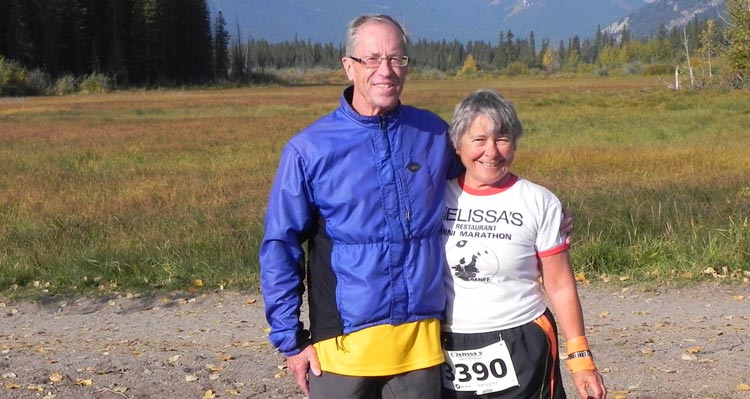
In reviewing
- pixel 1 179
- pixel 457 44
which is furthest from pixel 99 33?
pixel 457 44

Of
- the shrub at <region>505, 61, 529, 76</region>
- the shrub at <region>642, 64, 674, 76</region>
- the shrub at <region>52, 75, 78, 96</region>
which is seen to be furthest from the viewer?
the shrub at <region>505, 61, 529, 76</region>

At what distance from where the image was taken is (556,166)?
16391 mm

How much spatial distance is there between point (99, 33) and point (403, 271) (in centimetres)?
8613

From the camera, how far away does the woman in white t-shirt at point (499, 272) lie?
2.81 meters

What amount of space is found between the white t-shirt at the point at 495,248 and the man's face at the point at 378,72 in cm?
37

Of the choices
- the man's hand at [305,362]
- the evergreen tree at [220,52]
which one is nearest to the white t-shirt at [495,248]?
the man's hand at [305,362]

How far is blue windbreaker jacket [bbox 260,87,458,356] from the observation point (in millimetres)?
2732

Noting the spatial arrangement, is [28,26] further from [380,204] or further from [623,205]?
[380,204]

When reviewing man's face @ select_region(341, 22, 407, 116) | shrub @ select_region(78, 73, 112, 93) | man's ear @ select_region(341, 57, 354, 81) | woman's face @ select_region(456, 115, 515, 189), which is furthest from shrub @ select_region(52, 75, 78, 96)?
woman's face @ select_region(456, 115, 515, 189)

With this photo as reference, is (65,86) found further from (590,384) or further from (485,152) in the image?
(590,384)

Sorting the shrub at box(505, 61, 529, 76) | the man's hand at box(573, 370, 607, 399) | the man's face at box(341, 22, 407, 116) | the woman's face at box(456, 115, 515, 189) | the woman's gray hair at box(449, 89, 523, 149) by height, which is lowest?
the shrub at box(505, 61, 529, 76)

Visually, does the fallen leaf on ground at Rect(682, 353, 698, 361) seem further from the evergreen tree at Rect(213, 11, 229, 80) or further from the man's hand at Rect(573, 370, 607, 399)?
the evergreen tree at Rect(213, 11, 229, 80)

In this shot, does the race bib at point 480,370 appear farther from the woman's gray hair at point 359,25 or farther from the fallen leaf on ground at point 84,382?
the fallen leaf on ground at point 84,382

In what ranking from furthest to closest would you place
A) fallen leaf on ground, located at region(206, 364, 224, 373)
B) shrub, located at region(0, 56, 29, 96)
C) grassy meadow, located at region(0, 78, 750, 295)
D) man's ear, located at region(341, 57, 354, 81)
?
shrub, located at region(0, 56, 29, 96) < grassy meadow, located at region(0, 78, 750, 295) < fallen leaf on ground, located at region(206, 364, 224, 373) < man's ear, located at region(341, 57, 354, 81)
